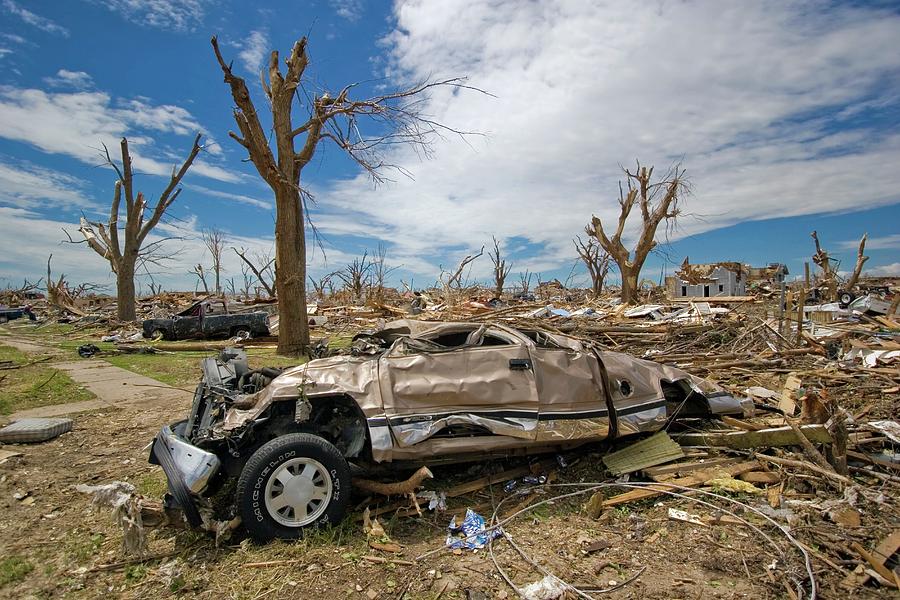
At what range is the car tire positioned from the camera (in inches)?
139

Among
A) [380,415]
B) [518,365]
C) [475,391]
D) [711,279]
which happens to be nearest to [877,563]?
[518,365]

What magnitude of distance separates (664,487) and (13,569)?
16.3ft

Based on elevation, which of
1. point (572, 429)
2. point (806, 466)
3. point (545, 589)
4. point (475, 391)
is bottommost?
point (545, 589)

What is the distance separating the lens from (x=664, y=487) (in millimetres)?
4367

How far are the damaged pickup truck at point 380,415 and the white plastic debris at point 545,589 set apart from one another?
1.17m

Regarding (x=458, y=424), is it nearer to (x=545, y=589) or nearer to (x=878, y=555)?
(x=545, y=589)

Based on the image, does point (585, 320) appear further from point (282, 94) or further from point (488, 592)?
point (488, 592)

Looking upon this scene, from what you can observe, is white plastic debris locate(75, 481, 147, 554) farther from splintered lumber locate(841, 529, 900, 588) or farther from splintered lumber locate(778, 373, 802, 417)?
splintered lumber locate(778, 373, 802, 417)

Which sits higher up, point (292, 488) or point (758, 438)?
point (292, 488)

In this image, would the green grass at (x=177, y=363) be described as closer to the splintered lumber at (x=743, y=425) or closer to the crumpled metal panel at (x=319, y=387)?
the crumpled metal panel at (x=319, y=387)

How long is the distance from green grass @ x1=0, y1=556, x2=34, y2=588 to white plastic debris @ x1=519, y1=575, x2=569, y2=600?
11.0 feet

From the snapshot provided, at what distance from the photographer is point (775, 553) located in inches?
134

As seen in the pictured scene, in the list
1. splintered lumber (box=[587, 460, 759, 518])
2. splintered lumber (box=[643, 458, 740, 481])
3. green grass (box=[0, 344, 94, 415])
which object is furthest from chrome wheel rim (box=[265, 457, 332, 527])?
green grass (box=[0, 344, 94, 415])

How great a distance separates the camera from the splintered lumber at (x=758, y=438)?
485cm
